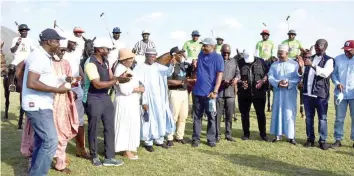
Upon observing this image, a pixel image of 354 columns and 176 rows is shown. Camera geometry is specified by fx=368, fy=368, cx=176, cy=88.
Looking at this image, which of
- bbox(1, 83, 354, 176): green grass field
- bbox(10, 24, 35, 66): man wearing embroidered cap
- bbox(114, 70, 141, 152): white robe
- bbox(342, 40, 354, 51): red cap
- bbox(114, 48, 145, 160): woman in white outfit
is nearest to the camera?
bbox(1, 83, 354, 176): green grass field

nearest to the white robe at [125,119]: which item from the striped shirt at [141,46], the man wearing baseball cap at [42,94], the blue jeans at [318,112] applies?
the man wearing baseball cap at [42,94]

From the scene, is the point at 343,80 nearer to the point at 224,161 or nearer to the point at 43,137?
the point at 224,161

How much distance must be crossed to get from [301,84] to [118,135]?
413 cm

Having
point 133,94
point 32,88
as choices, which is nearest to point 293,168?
point 133,94

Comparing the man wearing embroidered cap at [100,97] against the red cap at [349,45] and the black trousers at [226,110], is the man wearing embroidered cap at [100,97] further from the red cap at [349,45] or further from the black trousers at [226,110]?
the red cap at [349,45]

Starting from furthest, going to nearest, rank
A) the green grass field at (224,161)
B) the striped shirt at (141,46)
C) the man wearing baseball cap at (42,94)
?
the striped shirt at (141,46)
the green grass field at (224,161)
the man wearing baseball cap at (42,94)

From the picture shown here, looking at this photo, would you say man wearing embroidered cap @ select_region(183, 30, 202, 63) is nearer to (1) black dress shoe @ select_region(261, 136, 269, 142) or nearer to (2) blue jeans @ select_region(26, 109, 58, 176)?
(1) black dress shoe @ select_region(261, 136, 269, 142)

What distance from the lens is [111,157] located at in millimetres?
6105

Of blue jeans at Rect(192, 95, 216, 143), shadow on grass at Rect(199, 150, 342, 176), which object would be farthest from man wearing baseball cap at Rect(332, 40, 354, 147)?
blue jeans at Rect(192, 95, 216, 143)

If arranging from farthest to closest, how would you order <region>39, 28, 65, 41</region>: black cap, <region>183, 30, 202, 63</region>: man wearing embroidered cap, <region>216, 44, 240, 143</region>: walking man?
<region>183, 30, 202, 63</region>: man wearing embroidered cap < <region>216, 44, 240, 143</region>: walking man < <region>39, 28, 65, 41</region>: black cap

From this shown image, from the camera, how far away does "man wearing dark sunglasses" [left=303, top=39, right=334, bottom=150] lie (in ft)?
24.0

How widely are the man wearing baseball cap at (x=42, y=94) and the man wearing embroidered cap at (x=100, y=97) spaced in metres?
0.92

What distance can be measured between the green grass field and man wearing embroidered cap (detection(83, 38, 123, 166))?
31 centimetres

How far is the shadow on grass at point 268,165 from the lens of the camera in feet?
19.5
